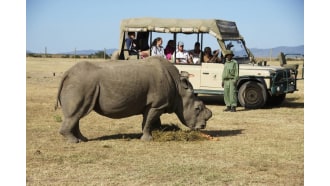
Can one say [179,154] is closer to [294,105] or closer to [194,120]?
[194,120]

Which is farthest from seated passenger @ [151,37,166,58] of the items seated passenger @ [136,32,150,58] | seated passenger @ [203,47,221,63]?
seated passenger @ [203,47,221,63]

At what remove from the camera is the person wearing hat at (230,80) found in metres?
14.4

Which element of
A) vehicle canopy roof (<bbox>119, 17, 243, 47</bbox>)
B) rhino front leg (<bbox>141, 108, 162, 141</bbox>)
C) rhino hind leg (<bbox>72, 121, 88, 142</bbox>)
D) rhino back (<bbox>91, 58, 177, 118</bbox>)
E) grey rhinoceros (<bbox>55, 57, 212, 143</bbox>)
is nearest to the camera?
grey rhinoceros (<bbox>55, 57, 212, 143</bbox>)

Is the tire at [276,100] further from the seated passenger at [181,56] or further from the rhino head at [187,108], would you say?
the rhino head at [187,108]

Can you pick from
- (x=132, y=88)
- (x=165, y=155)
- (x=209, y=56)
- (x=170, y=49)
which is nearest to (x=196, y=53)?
(x=209, y=56)

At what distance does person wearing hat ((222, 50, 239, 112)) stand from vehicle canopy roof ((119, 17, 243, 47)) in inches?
43.2

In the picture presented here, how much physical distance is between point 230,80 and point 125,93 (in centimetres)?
572

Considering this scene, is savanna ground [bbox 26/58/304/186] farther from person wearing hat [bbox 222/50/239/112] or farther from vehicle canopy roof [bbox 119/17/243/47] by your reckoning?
vehicle canopy roof [bbox 119/17/243/47]

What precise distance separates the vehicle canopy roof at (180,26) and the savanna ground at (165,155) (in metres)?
3.47

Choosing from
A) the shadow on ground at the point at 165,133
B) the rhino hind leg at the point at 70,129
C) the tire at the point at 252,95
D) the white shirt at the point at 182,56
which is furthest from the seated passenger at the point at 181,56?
the rhino hind leg at the point at 70,129

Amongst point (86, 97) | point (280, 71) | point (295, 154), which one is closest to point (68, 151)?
point (86, 97)

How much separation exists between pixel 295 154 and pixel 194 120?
6.98ft

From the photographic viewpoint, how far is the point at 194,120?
998 centimetres

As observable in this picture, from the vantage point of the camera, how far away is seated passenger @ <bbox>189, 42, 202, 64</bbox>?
15.5m
